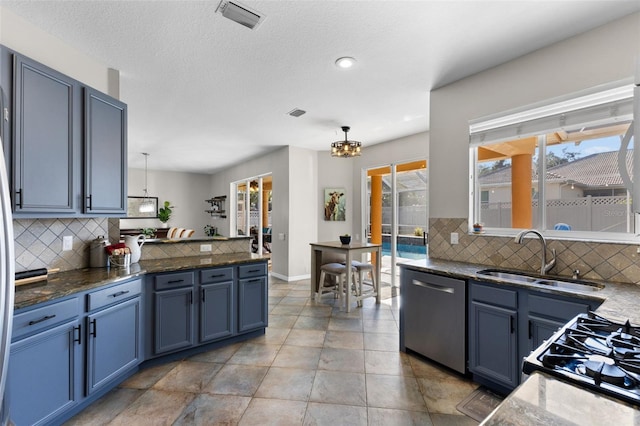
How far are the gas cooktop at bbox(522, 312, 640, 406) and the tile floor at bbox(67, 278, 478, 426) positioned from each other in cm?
117

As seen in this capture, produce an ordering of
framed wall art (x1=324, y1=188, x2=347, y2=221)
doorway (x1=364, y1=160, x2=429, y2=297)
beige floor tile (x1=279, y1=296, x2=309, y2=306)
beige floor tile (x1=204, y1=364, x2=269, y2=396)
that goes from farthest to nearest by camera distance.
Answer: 1. framed wall art (x1=324, y1=188, x2=347, y2=221)
2. doorway (x1=364, y1=160, x2=429, y2=297)
3. beige floor tile (x1=279, y1=296, x2=309, y2=306)
4. beige floor tile (x1=204, y1=364, x2=269, y2=396)

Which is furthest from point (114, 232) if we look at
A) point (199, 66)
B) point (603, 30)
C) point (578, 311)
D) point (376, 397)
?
point (603, 30)

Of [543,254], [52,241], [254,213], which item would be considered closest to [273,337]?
[52,241]

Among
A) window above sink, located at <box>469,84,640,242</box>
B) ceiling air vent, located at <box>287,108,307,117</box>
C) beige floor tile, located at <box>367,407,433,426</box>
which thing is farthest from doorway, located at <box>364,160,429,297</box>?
beige floor tile, located at <box>367,407,433,426</box>

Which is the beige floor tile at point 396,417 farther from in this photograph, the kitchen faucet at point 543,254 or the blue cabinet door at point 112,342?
the blue cabinet door at point 112,342

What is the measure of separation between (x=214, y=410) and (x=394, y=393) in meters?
1.29

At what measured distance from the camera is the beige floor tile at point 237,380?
7.47 ft

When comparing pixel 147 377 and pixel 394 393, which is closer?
pixel 394 393

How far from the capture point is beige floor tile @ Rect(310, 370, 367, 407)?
216cm

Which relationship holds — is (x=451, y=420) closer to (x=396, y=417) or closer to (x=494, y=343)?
(x=396, y=417)

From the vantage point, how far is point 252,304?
3.17 meters

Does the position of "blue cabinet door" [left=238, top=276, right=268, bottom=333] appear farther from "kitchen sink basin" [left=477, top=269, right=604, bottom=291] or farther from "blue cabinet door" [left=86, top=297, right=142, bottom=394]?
"kitchen sink basin" [left=477, top=269, right=604, bottom=291]

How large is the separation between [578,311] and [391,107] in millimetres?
2826

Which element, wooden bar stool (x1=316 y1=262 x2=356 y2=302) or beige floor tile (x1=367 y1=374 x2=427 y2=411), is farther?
wooden bar stool (x1=316 y1=262 x2=356 y2=302)
